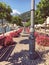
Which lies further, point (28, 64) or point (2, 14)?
point (2, 14)

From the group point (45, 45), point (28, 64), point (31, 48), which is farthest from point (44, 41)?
point (28, 64)

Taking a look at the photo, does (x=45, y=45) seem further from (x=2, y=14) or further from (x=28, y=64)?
(x=2, y=14)

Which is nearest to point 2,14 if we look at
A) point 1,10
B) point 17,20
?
point 1,10

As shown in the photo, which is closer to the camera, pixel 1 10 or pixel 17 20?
pixel 1 10

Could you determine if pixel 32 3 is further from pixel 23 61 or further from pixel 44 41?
pixel 44 41

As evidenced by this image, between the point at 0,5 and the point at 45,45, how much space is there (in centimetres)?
1542

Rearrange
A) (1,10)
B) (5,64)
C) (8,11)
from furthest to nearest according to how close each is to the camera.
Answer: (8,11) → (1,10) → (5,64)

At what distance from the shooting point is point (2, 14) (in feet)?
95.5

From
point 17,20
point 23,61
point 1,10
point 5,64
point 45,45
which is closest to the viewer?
point 5,64

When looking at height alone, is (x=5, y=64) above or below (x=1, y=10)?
below

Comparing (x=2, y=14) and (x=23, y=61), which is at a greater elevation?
(x=2, y=14)

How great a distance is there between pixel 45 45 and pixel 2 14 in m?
14.6

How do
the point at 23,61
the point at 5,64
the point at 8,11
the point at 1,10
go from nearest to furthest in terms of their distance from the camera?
1. the point at 5,64
2. the point at 23,61
3. the point at 1,10
4. the point at 8,11

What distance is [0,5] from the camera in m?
29.5
